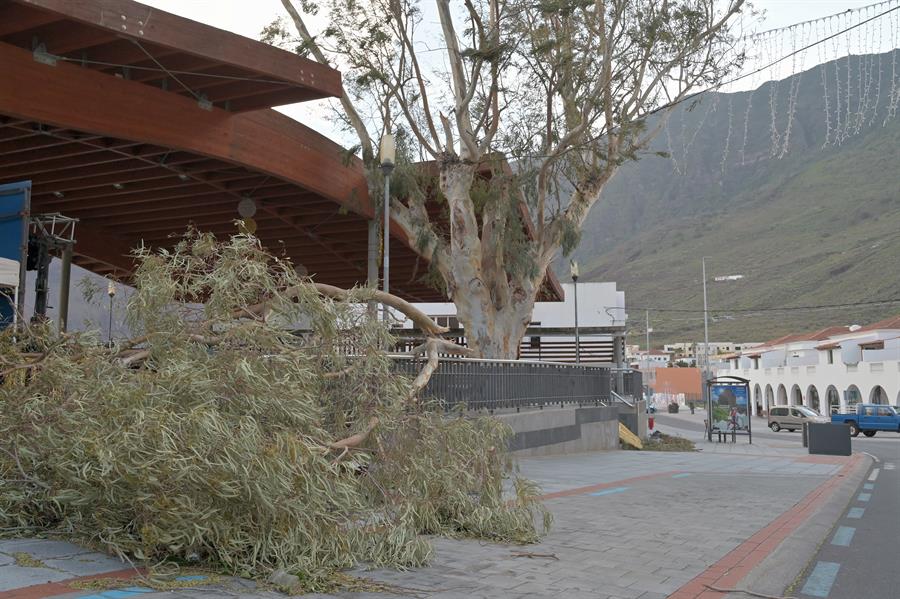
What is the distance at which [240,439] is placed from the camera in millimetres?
5105

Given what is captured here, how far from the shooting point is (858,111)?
38.4ft

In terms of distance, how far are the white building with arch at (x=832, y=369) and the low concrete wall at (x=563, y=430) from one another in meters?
36.0

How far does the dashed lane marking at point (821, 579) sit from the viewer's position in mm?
A: 6309

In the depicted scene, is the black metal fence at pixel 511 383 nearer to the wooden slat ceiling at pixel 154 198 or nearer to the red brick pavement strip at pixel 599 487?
the red brick pavement strip at pixel 599 487

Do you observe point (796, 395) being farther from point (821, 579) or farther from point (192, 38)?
point (821, 579)

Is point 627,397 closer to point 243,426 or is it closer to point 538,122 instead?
point 538,122

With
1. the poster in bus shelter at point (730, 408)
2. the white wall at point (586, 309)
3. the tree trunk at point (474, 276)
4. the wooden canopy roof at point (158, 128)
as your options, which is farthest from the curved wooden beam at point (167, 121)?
the white wall at point (586, 309)

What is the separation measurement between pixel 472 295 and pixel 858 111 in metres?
11.3

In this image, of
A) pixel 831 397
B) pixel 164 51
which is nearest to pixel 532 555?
pixel 164 51

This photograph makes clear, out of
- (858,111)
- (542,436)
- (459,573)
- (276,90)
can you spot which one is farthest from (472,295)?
(459,573)

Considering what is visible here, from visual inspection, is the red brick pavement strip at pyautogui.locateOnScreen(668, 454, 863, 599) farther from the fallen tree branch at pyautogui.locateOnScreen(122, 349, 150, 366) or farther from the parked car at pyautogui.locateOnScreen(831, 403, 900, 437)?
the parked car at pyautogui.locateOnScreen(831, 403, 900, 437)

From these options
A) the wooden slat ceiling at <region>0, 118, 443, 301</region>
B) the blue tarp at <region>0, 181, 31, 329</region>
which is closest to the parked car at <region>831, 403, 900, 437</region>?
the wooden slat ceiling at <region>0, 118, 443, 301</region>

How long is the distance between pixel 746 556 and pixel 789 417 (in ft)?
134

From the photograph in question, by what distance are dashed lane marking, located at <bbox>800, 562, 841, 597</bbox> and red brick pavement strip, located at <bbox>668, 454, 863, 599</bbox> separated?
414 mm
